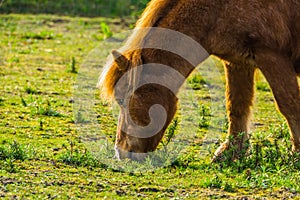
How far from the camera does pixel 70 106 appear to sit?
366 inches

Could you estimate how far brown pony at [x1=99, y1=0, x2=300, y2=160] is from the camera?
626 cm

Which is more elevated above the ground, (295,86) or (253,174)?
(295,86)

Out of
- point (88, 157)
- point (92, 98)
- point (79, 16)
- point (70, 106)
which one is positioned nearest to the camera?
point (88, 157)

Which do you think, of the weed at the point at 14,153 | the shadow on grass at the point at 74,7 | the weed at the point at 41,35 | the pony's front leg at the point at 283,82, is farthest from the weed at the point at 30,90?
the shadow on grass at the point at 74,7

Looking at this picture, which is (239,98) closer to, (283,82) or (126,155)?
(283,82)

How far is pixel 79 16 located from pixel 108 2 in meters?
1.23

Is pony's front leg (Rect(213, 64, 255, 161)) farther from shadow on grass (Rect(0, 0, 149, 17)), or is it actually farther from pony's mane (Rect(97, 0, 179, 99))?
shadow on grass (Rect(0, 0, 149, 17))

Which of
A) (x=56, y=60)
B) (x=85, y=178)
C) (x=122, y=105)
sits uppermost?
(x=56, y=60)

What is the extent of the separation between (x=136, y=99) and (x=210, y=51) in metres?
0.95

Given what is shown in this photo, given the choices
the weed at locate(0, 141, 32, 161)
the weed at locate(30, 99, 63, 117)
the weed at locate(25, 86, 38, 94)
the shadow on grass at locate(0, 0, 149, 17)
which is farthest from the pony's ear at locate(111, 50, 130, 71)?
the shadow on grass at locate(0, 0, 149, 17)

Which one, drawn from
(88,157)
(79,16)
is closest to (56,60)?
(79,16)

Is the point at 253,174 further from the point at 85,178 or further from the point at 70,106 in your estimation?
the point at 70,106

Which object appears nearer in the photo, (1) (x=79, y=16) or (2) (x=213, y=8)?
(2) (x=213, y=8)

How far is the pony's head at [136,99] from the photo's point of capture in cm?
618
